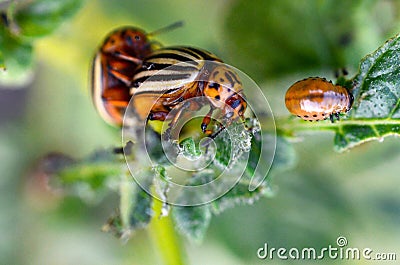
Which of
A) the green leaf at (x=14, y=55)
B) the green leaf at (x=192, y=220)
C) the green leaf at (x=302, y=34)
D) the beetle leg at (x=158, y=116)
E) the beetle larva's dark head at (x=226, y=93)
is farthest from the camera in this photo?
the green leaf at (x=302, y=34)

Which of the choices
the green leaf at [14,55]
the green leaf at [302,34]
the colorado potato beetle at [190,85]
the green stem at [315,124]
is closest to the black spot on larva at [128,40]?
the colorado potato beetle at [190,85]

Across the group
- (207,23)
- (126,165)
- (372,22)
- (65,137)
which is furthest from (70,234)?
(372,22)

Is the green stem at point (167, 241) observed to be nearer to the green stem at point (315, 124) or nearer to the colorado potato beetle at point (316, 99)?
the green stem at point (315, 124)

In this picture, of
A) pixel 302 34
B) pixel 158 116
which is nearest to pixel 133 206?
pixel 158 116

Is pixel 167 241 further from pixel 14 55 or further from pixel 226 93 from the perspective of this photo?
pixel 14 55

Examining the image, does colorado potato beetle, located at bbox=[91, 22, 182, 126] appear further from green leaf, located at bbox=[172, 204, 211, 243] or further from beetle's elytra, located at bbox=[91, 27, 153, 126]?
green leaf, located at bbox=[172, 204, 211, 243]

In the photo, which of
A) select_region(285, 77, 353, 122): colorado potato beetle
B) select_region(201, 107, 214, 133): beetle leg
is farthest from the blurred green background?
select_region(201, 107, 214, 133): beetle leg

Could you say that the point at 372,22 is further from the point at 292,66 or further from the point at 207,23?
the point at 207,23
